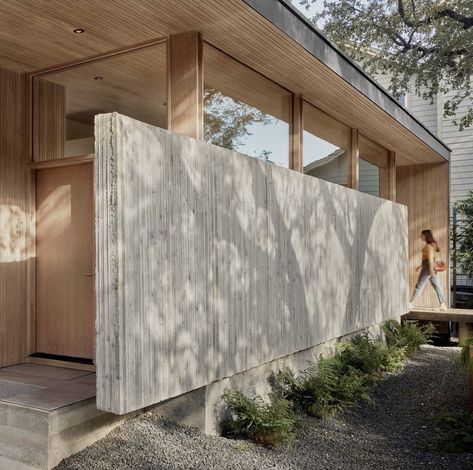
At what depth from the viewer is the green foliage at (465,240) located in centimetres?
1223

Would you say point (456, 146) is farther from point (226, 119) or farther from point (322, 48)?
point (226, 119)

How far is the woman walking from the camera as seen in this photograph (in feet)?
34.2

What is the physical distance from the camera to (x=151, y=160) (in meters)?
3.87

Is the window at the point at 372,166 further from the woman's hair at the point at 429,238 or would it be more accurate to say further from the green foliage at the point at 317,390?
the green foliage at the point at 317,390

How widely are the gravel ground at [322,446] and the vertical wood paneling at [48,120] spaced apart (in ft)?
9.57

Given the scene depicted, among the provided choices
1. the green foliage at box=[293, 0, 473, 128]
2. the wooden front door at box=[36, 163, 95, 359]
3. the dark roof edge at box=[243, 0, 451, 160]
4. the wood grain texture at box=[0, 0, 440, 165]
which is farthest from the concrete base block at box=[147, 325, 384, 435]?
the green foliage at box=[293, 0, 473, 128]

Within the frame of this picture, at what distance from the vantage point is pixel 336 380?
20.5ft

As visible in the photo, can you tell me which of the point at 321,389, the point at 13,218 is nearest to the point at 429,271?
the point at 321,389

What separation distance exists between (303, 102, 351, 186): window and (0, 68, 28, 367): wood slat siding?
3.18 meters

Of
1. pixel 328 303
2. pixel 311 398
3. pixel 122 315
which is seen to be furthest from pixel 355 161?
pixel 122 315

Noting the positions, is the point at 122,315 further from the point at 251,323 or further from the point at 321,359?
the point at 321,359

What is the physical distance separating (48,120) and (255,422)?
3.66 m

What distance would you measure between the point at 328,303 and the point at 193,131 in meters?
3.16

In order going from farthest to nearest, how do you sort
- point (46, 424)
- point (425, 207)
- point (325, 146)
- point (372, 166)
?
1. point (425, 207)
2. point (372, 166)
3. point (325, 146)
4. point (46, 424)
